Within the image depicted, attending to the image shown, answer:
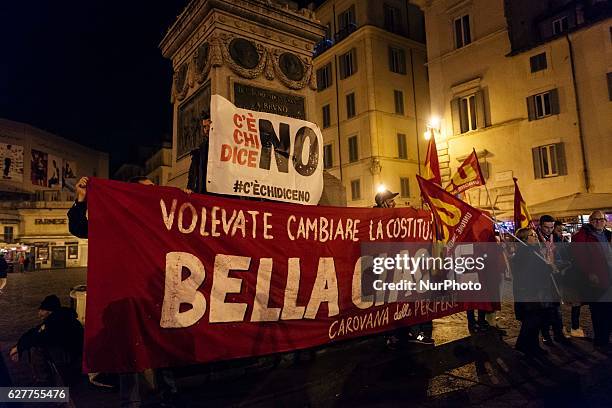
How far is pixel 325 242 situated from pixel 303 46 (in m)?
5.01

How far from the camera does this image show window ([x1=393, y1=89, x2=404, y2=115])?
29844mm

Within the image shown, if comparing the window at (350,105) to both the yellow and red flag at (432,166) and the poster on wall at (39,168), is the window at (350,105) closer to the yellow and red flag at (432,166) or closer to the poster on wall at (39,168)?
the yellow and red flag at (432,166)

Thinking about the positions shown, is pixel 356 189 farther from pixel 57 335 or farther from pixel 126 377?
pixel 126 377

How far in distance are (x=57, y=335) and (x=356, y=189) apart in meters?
26.2

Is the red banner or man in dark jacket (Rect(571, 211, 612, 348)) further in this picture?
man in dark jacket (Rect(571, 211, 612, 348))

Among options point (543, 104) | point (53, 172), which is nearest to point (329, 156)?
point (543, 104)

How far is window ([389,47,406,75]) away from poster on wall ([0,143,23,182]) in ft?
156

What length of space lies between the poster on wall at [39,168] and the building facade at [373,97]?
140 feet

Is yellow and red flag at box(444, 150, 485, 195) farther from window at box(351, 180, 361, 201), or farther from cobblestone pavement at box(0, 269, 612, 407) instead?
window at box(351, 180, 361, 201)

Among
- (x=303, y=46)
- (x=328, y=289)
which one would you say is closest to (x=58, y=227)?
(x=303, y=46)

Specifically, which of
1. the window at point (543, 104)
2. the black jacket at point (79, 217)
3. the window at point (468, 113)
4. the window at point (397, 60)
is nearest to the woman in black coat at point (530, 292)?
the black jacket at point (79, 217)

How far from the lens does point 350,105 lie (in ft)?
99.4

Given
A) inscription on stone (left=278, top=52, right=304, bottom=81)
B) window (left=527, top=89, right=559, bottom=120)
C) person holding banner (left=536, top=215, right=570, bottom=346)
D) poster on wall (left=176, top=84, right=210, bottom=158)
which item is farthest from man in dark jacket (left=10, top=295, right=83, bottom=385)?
window (left=527, top=89, right=559, bottom=120)

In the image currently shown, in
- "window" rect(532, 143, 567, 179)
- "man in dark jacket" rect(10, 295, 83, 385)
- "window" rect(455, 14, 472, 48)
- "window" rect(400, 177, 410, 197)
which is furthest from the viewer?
"window" rect(400, 177, 410, 197)
